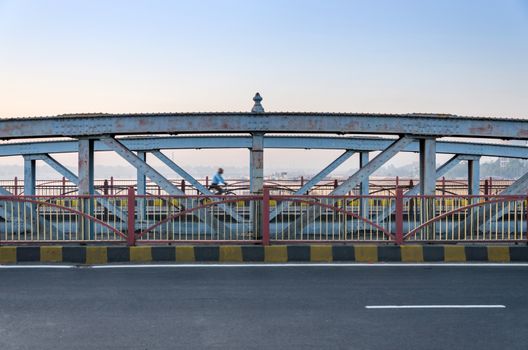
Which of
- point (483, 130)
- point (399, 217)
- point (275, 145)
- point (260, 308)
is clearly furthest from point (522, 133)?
point (260, 308)

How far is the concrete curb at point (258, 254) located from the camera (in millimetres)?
10984

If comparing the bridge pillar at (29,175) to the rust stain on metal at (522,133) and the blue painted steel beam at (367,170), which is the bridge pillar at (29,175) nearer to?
the blue painted steel beam at (367,170)

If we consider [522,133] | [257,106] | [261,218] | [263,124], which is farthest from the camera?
[522,133]

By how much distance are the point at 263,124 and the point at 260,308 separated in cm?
611

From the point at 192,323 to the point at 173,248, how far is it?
15.4 ft

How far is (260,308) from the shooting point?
7.16 m

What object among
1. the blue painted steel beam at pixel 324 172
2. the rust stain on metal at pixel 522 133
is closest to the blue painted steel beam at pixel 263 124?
the rust stain on metal at pixel 522 133

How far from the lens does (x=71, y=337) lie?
19.4 feet

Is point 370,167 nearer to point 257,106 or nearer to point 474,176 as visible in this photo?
point 257,106

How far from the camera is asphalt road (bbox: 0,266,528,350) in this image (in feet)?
19.1

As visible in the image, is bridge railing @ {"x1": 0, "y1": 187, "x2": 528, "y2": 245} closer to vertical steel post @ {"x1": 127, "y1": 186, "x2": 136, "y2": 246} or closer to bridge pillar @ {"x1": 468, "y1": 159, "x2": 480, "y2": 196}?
vertical steel post @ {"x1": 127, "y1": 186, "x2": 136, "y2": 246}

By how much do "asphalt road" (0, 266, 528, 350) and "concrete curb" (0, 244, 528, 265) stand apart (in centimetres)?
88

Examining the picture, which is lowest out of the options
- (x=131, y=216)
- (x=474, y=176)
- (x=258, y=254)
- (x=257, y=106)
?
(x=258, y=254)

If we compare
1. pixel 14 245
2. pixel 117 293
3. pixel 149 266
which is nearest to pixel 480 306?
pixel 117 293
